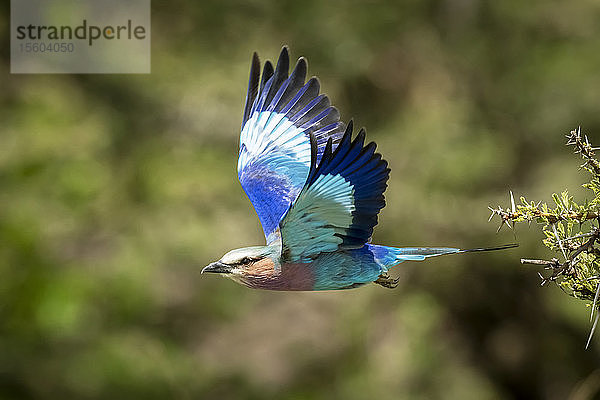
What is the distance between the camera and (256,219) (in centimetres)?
578

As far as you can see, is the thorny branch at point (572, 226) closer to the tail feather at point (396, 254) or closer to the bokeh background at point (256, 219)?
the tail feather at point (396, 254)

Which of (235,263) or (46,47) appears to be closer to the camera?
(235,263)

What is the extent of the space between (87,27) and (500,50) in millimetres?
3728

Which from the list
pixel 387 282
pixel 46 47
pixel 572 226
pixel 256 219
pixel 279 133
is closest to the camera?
pixel 572 226

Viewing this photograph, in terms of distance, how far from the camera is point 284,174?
1.75 meters

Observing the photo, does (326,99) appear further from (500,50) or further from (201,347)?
(500,50)

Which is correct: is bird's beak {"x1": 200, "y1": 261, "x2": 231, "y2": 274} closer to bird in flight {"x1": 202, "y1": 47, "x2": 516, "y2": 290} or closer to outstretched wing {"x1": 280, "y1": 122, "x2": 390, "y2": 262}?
bird in flight {"x1": 202, "y1": 47, "x2": 516, "y2": 290}

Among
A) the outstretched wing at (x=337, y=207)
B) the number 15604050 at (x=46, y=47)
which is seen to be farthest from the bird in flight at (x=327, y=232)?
the number 15604050 at (x=46, y=47)

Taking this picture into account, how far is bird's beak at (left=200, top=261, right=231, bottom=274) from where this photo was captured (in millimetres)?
1190

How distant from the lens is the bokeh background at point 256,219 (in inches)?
176

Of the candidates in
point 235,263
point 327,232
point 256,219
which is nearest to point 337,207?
point 327,232

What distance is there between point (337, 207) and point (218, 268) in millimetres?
239

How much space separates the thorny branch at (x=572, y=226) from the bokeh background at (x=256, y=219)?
328cm

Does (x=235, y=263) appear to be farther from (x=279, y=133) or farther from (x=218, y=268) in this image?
(x=279, y=133)
